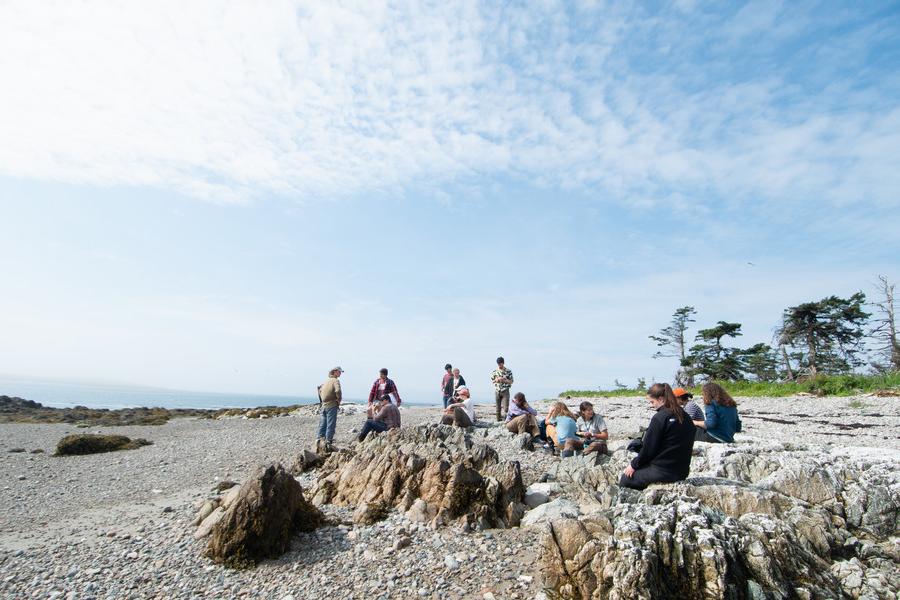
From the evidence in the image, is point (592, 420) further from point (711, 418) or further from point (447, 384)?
point (447, 384)

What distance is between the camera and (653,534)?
5875 millimetres

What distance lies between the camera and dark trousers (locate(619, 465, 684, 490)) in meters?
7.79

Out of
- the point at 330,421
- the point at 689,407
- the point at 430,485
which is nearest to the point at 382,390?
the point at 330,421

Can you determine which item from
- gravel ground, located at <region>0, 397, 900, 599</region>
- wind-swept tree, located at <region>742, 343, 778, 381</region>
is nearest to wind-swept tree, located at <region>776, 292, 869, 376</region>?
wind-swept tree, located at <region>742, 343, 778, 381</region>

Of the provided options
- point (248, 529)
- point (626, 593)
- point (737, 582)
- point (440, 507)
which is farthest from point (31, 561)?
point (737, 582)

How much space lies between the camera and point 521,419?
15664mm

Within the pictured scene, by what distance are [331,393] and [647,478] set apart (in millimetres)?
9933

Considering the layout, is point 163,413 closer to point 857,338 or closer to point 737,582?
point 737,582

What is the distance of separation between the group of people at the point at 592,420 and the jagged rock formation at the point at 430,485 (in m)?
2.18

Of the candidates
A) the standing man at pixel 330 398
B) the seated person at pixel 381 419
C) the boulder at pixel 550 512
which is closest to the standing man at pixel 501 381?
the seated person at pixel 381 419

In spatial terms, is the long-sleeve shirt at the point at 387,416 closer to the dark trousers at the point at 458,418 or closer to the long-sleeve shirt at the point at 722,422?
the dark trousers at the point at 458,418

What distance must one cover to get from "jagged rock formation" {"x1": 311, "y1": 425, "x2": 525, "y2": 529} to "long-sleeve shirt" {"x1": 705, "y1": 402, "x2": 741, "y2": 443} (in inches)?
205

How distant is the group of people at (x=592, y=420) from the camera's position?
7.78 metres

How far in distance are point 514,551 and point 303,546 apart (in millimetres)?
3279
